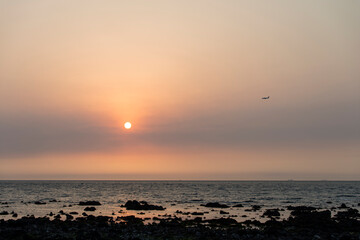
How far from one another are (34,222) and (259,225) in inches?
1112

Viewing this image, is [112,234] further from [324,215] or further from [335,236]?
[324,215]

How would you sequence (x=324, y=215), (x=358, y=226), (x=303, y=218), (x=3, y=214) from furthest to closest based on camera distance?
(x=3, y=214) < (x=324, y=215) < (x=303, y=218) < (x=358, y=226)

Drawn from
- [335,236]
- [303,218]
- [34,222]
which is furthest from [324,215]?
[34,222]

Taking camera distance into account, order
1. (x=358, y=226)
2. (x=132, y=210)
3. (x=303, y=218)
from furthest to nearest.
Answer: (x=132, y=210) < (x=303, y=218) < (x=358, y=226)

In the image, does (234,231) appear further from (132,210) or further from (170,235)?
(132,210)

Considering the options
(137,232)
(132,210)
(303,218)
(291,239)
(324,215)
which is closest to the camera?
Result: (291,239)

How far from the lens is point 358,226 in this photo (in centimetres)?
4312

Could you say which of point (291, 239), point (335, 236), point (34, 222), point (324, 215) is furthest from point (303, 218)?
point (34, 222)

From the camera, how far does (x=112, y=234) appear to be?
117ft

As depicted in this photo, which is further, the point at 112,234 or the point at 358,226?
the point at 358,226

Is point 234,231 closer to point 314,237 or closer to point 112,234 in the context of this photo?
point 314,237

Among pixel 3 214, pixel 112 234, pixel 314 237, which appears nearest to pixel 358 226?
pixel 314 237

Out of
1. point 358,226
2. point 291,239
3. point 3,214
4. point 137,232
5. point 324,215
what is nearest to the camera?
point 291,239

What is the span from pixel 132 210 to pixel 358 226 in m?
38.2
